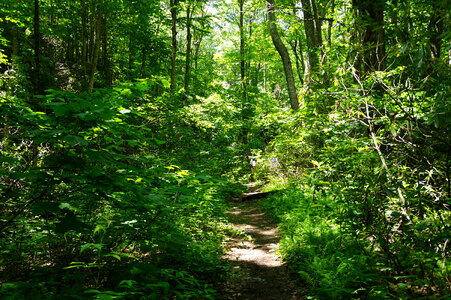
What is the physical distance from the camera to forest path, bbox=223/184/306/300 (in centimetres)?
428

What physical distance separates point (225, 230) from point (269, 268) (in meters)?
2.29

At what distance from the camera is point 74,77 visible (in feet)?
48.9

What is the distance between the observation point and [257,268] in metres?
5.27

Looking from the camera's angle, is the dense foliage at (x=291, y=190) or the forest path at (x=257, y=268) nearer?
the dense foliage at (x=291, y=190)

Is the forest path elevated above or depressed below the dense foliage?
below

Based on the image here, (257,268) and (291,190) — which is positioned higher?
(291,190)

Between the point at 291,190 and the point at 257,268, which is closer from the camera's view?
the point at 257,268

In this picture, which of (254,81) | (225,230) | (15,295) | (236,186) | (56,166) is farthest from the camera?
(254,81)

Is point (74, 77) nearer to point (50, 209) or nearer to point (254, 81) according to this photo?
point (50, 209)

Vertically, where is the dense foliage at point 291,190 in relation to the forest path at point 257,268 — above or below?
above

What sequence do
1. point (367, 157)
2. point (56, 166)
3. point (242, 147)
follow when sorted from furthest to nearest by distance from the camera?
point (242, 147) < point (367, 157) < point (56, 166)

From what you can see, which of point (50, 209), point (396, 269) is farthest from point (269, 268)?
point (50, 209)

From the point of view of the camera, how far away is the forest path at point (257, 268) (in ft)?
14.0

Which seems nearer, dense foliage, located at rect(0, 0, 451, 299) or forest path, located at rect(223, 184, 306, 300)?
dense foliage, located at rect(0, 0, 451, 299)
